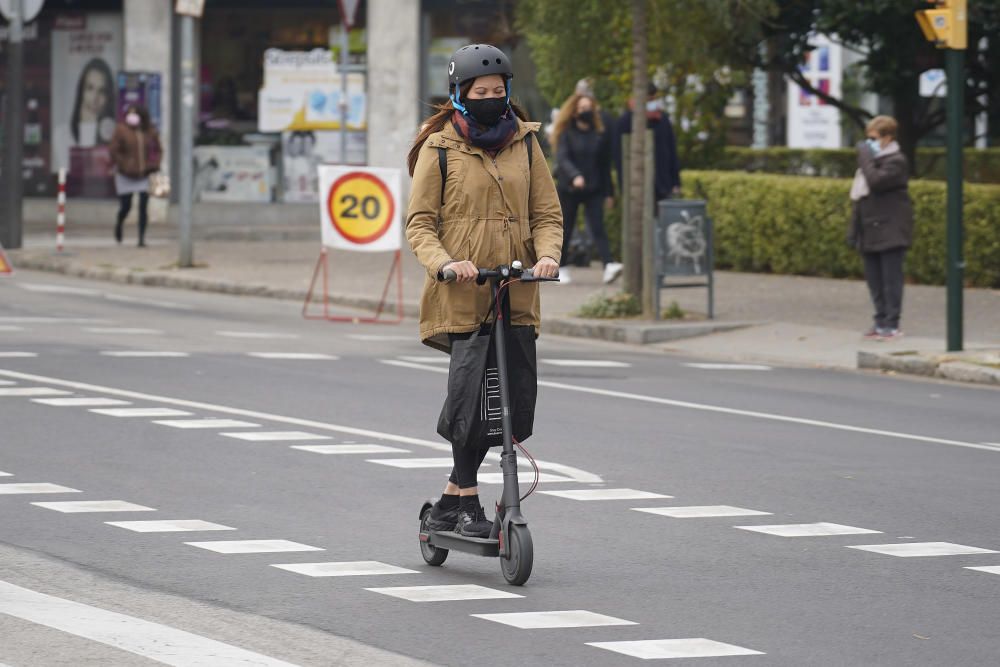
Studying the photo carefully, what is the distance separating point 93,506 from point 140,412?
10.3 feet

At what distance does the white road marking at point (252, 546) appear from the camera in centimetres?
800

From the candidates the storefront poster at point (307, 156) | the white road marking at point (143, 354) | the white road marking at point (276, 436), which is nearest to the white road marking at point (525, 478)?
the white road marking at point (276, 436)

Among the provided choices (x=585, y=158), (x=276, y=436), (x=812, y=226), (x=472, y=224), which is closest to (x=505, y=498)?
(x=472, y=224)

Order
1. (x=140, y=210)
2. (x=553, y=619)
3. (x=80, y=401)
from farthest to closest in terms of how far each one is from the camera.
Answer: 1. (x=140, y=210)
2. (x=80, y=401)
3. (x=553, y=619)

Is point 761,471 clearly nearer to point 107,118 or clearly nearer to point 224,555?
point 224,555

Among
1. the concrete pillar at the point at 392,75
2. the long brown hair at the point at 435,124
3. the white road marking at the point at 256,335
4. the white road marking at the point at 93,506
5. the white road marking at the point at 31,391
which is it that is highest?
the concrete pillar at the point at 392,75

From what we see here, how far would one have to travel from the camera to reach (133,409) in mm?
12180

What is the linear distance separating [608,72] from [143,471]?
57.5ft

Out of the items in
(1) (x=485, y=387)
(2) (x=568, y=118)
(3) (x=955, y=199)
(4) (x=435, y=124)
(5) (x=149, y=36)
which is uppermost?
(5) (x=149, y=36)

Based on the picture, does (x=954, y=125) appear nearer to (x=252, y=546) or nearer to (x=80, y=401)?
(x=80, y=401)

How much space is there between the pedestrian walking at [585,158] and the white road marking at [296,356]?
6.30 meters

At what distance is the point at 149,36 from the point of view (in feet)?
103

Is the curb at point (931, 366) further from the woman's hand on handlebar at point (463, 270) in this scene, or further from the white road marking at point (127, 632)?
the white road marking at point (127, 632)

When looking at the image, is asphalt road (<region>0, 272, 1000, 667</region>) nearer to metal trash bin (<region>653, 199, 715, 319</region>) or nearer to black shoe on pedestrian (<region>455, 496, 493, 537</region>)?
black shoe on pedestrian (<region>455, 496, 493, 537</region>)
